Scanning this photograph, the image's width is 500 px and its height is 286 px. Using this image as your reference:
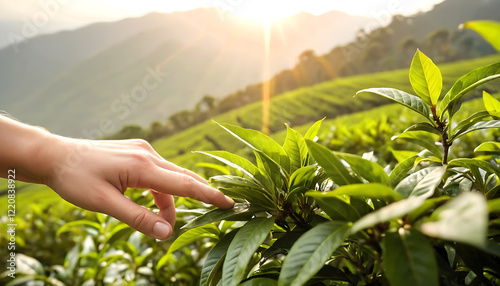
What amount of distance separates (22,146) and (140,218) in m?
0.42

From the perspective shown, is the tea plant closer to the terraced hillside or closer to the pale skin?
the pale skin

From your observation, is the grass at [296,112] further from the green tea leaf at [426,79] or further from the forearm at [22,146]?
the green tea leaf at [426,79]

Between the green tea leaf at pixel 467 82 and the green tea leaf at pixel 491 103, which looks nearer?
the green tea leaf at pixel 467 82

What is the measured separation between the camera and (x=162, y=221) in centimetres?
91

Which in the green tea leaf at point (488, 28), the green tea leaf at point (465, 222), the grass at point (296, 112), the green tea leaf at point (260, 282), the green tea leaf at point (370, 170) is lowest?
the grass at point (296, 112)

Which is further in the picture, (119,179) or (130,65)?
(130,65)

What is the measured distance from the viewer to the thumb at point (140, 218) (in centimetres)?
90

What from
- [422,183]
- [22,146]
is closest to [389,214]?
[422,183]

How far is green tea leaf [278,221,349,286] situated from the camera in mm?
517

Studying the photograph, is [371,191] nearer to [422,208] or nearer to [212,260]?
[422,208]

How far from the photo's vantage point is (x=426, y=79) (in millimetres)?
817

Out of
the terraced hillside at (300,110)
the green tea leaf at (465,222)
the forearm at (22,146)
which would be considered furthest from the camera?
the terraced hillside at (300,110)

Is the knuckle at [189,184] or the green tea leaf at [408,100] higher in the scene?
the green tea leaf at [408,100]

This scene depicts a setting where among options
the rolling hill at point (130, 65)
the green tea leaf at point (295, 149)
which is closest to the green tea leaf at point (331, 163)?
the green tea leaf at point (295, 149)
